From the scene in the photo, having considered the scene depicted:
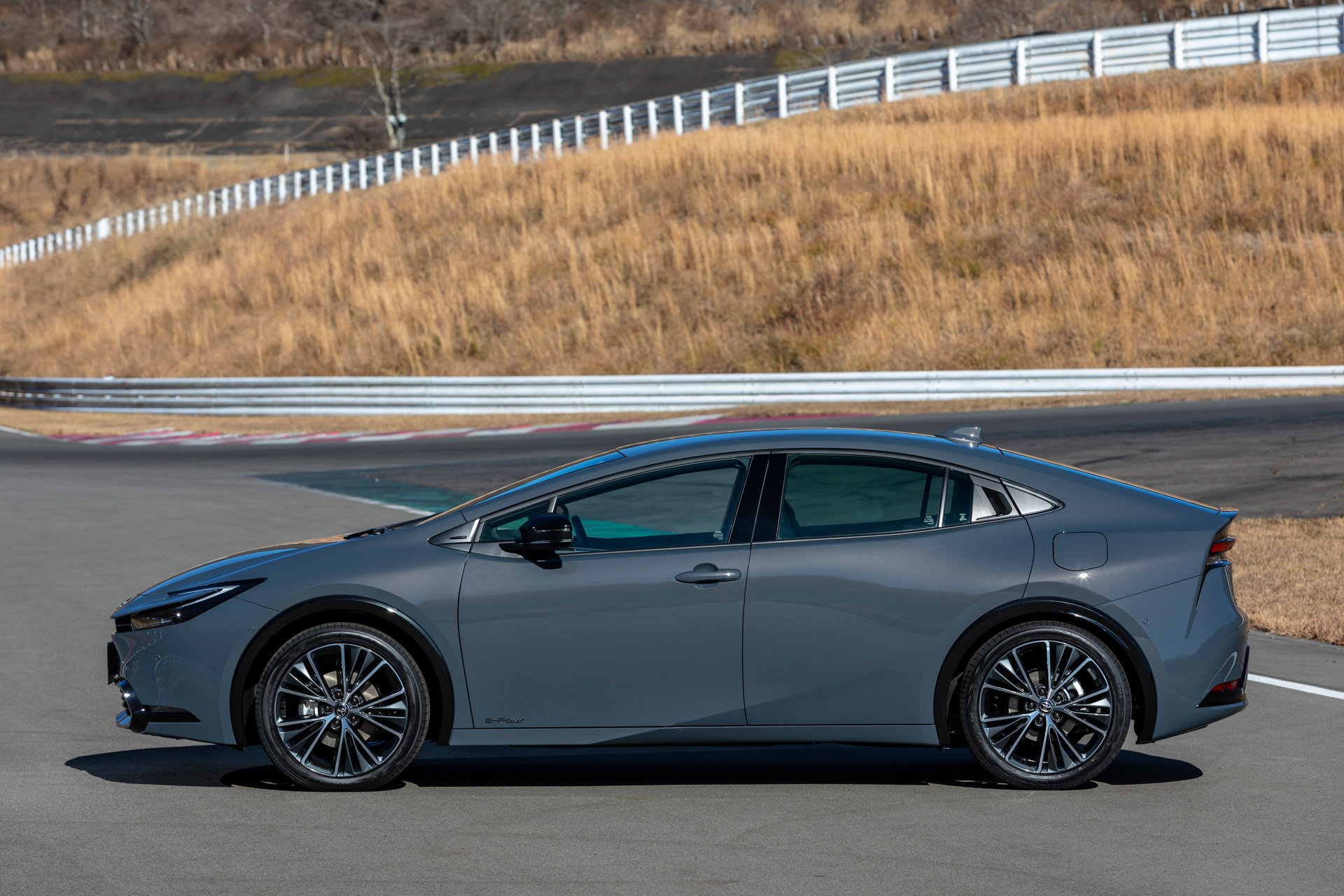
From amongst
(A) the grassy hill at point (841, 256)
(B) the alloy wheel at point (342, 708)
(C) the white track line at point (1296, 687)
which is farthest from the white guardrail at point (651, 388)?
(B) the alloy wheel at point (342, 708)

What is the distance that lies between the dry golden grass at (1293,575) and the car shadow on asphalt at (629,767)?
2.85m

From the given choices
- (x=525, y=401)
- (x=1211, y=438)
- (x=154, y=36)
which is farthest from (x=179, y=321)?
(x=154, y=36)

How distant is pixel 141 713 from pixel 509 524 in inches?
64.2

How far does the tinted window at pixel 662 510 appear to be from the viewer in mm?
5496

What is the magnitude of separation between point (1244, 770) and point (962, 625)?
142cm

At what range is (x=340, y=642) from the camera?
548 centimetres

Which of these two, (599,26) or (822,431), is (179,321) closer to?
(822,431)

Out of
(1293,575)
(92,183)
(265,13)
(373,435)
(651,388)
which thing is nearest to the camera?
(1293,575)

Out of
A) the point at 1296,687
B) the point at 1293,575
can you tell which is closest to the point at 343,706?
the point at 1296,687

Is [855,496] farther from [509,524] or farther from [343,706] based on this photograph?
[343,706]

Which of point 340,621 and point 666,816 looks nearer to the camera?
point 666,816

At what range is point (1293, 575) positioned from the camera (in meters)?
9.70

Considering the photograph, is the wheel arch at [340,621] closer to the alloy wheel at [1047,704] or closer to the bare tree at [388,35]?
the alloy wheel at [1047,704]

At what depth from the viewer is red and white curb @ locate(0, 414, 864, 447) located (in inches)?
918
